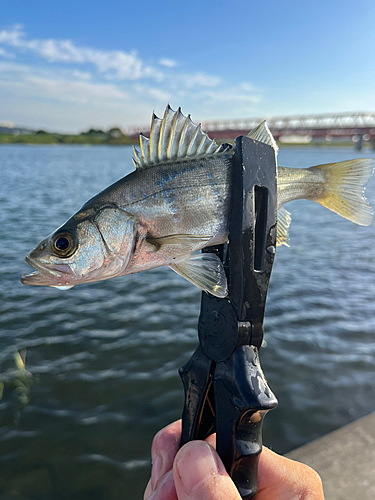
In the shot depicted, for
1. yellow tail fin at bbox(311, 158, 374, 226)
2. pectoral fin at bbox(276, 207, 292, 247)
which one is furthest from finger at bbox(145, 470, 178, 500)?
yellow tail fin at bbox(311, 158, 374, 226)

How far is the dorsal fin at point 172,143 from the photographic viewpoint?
1.99 meters

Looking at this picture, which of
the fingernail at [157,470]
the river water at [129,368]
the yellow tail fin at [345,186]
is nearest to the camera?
the fingernail at [157,470]

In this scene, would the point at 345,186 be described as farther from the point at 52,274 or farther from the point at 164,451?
the point at 164,451

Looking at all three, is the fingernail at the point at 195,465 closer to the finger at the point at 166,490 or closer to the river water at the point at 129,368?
the finger at the point at 166,490

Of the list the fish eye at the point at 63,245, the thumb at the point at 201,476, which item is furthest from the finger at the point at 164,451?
the fish eye at the point at 63,245

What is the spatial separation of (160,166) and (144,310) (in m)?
6.87

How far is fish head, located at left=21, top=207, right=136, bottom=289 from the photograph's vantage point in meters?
1.81

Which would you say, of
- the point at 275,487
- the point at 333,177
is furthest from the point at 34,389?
the point at 333,177

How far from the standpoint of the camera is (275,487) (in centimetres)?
210

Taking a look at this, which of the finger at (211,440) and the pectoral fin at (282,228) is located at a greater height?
the pectoral fin at (282,228)

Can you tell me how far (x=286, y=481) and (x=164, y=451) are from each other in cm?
76

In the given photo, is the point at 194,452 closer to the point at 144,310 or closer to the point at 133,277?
the point at 144,310

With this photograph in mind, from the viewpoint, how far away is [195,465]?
5.82ft

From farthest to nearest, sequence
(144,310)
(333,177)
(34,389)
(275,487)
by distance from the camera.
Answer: (144,310) → (34,389) → (333,177) → (275,487)
